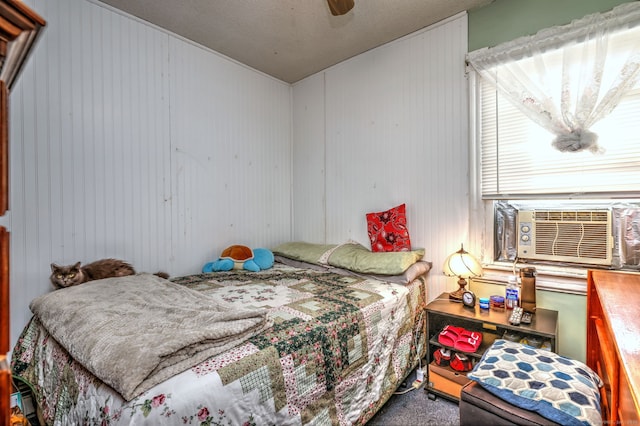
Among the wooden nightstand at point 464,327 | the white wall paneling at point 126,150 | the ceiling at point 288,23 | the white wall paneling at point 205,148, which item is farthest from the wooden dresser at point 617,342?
the white wall paneling at point 126,150

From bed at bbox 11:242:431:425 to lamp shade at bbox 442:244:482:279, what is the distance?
302 mm

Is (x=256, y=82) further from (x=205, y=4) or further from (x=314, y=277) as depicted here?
(x=314, y=277)

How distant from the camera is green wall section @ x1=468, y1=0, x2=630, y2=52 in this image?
1.86 meters

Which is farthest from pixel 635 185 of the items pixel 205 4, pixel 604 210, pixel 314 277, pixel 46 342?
pixel 46 342

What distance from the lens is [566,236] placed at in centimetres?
187

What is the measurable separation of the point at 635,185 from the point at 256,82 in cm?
310

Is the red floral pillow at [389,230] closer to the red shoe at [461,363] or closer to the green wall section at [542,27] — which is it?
the green wall section at [542,27]

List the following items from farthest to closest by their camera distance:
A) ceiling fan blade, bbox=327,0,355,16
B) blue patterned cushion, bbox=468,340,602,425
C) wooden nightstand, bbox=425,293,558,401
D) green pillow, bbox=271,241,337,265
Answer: green pillow, bbox=271,241,337,265 → wooden nightstand, bbox=425,293,558,401 → ceiling fan blade, bbox=327,0,355,16 → blue patterned cushion, bbox=468,340,602,425

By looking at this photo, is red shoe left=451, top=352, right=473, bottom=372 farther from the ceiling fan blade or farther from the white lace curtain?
the ceiling fan blade

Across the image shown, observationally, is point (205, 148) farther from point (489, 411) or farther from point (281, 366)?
point (489, 411)

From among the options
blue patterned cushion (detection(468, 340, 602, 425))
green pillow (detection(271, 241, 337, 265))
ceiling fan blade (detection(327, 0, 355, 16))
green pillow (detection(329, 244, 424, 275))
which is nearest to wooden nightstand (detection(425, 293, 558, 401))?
blue patterned cushion (detection(468, 340, 602, 425))

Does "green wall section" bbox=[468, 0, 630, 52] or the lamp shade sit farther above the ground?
"green wall section" bbox=[468, 0, 630, 52]

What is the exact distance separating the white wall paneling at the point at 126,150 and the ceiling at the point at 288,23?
18 cm

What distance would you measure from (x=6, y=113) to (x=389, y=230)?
2447 millimetres
